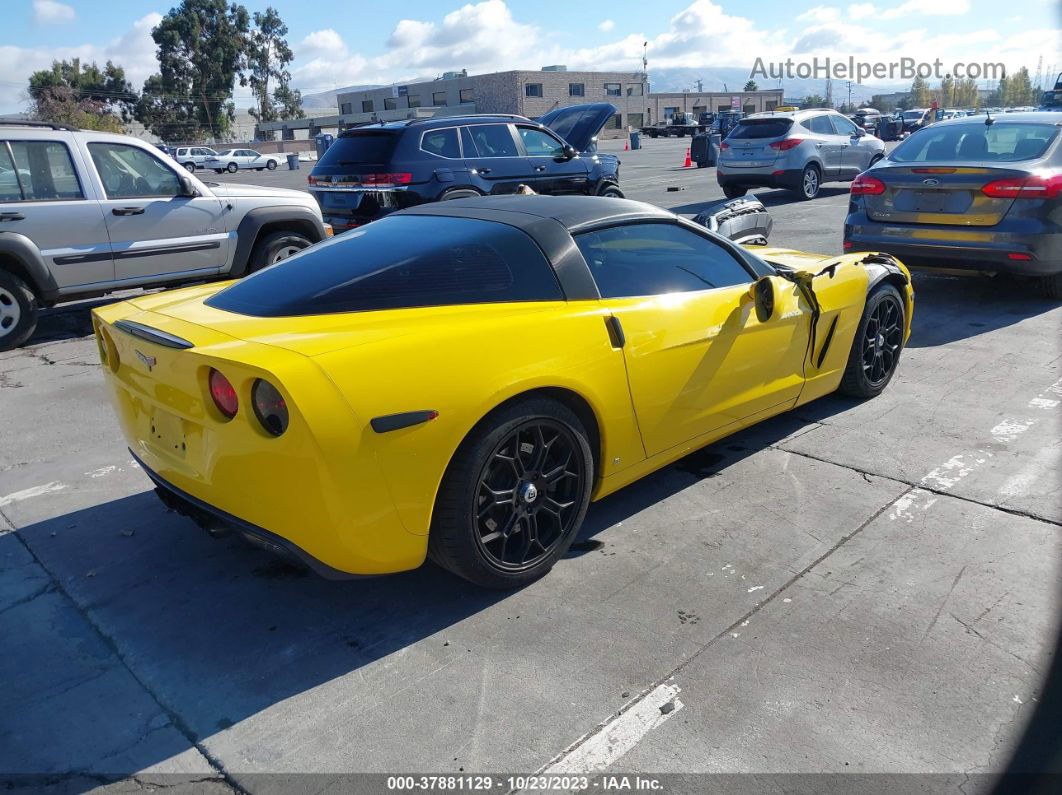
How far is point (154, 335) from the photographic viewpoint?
120 inches

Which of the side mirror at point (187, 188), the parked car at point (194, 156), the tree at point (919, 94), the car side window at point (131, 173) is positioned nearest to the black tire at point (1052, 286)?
the side mirror at point (187, 188)

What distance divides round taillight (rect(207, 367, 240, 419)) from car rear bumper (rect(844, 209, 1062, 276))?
627 centimetres

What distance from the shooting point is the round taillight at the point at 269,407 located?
8.63 feet

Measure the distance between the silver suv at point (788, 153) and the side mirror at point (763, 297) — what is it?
11954 millimetres

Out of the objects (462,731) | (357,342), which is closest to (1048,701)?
(462,731)

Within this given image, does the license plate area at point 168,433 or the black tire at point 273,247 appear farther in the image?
the black tire at point 273,247

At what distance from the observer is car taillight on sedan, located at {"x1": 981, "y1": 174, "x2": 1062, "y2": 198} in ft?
21.8

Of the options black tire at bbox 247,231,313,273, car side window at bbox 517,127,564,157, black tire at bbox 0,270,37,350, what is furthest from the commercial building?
black tire at bbox 0,270,37,350

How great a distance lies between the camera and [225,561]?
353cm

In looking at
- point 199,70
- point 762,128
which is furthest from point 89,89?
point 762,128

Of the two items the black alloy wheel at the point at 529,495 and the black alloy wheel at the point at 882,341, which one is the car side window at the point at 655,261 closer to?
the black alloy wheel at the point at 529,495

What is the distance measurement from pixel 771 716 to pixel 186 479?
2.13m

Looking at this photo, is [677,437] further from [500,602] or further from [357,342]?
[357,342]

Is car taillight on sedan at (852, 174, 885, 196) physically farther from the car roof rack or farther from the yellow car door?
the car roof rack
